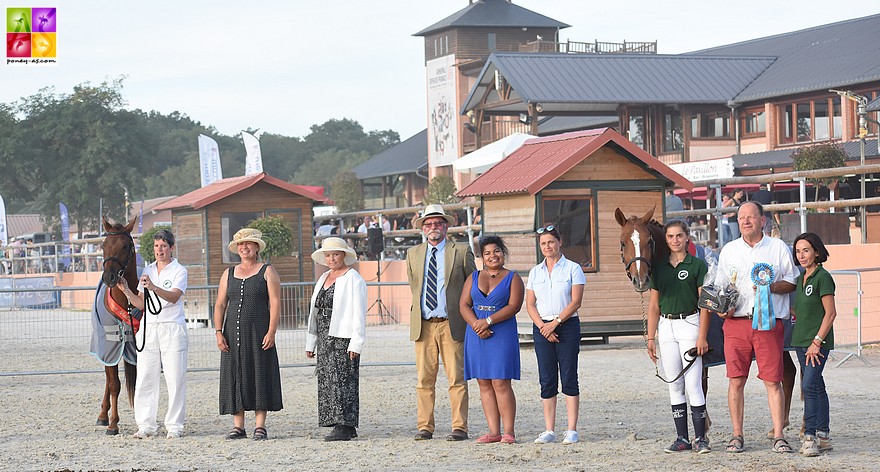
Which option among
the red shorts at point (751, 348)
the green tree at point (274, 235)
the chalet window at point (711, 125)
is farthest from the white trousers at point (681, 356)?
the chalet window at point (711, 125)

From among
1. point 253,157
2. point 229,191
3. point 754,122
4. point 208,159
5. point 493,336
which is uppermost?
point 754,122

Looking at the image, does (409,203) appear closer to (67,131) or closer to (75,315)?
(67,131)

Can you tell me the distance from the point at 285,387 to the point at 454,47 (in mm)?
45525

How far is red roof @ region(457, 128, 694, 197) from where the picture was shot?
17.0 meters

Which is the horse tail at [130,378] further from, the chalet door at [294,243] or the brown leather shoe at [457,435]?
the chalet door at [294,243]

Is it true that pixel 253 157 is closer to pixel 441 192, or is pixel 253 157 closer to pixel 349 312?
pixel 441 192

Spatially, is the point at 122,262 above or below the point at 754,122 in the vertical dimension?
below

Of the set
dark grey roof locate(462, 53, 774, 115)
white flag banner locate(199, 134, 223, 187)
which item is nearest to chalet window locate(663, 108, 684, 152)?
dark grey roof locate(462, 53, 774, 115)

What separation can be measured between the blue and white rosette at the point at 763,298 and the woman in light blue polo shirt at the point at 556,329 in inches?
53.2

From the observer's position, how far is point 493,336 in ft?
31.8

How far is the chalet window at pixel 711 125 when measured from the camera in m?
42.4

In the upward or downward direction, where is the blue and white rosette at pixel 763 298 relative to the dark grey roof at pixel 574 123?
downward

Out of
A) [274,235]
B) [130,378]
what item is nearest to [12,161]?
[274,235]

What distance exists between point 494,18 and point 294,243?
117 feet
